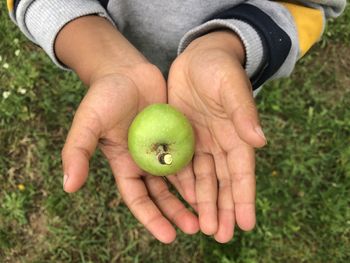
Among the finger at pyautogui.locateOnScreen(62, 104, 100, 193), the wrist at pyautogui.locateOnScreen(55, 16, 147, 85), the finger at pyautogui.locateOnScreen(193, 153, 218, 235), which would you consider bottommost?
the finger at pyautogui.locateOnScreen(193, 153, 218, 235)

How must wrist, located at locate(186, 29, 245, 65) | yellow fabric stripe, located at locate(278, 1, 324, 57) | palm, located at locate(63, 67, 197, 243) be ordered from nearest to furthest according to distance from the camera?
palm, located at locate(63, 67, 197, 243) < wrist, located at locate(186, 29, 245, 65) < yellow fabric stripe, located at locate(278, 1, 324, 57)

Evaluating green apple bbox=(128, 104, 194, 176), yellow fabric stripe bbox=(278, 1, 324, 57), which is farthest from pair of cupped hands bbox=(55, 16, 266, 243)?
yellow fabric stripe bbox=(278, 1, 324, 57)

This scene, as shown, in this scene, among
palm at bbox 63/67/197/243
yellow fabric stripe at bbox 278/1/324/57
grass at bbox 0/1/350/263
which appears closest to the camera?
palm at bbox 63/67/197/243

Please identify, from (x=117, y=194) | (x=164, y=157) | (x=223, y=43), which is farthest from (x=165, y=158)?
(x=117, y=194)

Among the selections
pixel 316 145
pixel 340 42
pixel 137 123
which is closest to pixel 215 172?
pixel 137 123

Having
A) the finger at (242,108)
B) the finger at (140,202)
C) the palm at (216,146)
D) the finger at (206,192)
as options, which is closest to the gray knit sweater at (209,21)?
the palm at (216,146)

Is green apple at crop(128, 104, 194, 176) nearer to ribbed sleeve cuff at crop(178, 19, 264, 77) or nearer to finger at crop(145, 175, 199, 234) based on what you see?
finger at crop(145, 175, 199, 234)

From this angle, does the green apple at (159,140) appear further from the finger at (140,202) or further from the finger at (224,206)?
the finger at (224,206)
